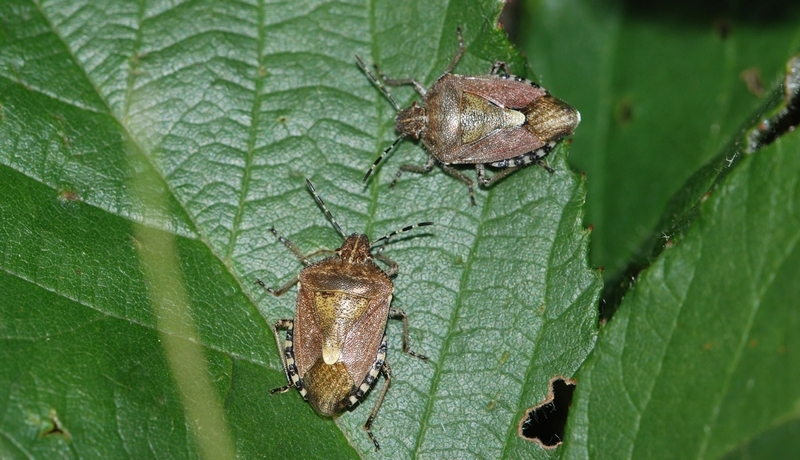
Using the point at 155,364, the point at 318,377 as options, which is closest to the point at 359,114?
the point at 318,377

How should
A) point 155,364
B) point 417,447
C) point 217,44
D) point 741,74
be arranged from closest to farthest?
1. point 155,364
2. point 417,447
3. point 217,44
4. point 741,74

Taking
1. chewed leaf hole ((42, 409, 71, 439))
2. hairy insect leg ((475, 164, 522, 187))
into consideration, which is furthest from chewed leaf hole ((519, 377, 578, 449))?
chewed leaf hole ((42, 409, 71, 439))

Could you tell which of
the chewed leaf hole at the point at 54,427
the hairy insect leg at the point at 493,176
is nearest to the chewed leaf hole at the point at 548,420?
the hairy insect leg at the point at 493,176

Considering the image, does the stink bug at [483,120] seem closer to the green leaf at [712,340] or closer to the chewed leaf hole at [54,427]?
the green leaf at [712,340]

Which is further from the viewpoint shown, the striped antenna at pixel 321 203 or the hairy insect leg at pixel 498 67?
the hairy insect leg at pixel 498 67

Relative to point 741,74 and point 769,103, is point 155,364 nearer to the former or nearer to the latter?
point 769,103
